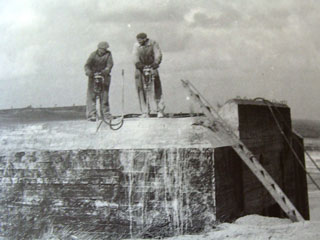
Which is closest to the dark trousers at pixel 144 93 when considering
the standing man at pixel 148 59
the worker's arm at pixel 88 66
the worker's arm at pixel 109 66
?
the standing man at pixel 148 59

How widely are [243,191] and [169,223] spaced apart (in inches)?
77.7

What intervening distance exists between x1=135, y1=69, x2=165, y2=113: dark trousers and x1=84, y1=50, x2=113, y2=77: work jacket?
0.81 meters

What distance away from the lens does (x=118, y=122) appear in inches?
336

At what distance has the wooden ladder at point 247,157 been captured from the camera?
23.3 ft

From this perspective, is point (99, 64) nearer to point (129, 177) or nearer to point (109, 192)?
point (129, 177)

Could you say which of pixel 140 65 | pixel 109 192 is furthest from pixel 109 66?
pixel 109 192

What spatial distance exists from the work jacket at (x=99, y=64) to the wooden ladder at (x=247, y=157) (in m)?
2.05

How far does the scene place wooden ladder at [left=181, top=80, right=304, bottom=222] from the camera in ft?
23.3

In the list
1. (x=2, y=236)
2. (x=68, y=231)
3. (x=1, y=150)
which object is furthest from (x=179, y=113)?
(x=2, y=236)

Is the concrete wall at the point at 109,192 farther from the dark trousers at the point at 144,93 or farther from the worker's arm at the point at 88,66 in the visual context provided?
the worker's arm at the point at 88,66

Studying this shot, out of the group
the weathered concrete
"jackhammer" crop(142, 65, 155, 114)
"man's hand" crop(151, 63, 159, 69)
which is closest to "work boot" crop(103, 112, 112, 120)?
the weathered concrete

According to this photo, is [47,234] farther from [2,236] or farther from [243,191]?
[243,191]

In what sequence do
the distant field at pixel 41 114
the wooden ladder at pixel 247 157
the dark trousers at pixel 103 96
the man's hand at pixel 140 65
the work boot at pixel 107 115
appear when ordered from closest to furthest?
the wooden ladder at pixel 247 157, the man's hand at pixel 140 65, the work boot at pixel 107 115, the dark trousers at pixel 103 96, the distant field at pixel 41 114

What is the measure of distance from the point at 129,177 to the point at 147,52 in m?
3.12
